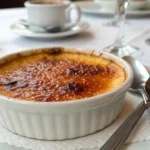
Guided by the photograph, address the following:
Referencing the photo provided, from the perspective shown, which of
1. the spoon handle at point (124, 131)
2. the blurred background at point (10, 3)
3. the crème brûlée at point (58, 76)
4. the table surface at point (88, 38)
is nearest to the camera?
the spoon handle at point (124, 131)

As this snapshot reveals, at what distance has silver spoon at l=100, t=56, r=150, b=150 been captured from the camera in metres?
0.48

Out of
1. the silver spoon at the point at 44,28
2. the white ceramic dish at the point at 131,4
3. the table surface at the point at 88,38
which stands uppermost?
the white ceramic dish at the point at 131,4

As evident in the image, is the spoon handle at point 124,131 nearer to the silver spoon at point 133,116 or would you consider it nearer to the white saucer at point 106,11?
the silver spoon at point 133,116

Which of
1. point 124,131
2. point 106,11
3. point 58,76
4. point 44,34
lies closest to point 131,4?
point 106,11

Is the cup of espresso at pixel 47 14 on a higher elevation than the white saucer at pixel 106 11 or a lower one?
higher

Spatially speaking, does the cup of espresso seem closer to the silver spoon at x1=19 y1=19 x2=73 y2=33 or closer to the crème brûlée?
the silver spoon at x1=19 y1=19 x2=73 y2=33

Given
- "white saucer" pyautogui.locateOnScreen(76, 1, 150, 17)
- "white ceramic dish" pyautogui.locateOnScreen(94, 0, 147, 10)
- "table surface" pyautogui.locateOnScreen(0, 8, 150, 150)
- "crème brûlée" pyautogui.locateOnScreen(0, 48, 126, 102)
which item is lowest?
"table surface" pyautogui.locateOnScreen(0, 8, 150, 150)

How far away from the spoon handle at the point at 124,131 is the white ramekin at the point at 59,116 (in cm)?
4

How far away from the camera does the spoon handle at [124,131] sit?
1.54ft

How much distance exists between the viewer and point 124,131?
0.51 m

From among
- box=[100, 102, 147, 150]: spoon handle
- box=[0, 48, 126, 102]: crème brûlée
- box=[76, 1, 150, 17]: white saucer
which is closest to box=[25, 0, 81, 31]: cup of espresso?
box=[76, 1, 150, 17]: white saucer

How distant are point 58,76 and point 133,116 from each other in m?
0.19

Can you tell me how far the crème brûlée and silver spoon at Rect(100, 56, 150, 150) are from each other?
6 centimetres

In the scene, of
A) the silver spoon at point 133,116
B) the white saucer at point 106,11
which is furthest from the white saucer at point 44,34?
Answer: the silver spoon at point 133,116
